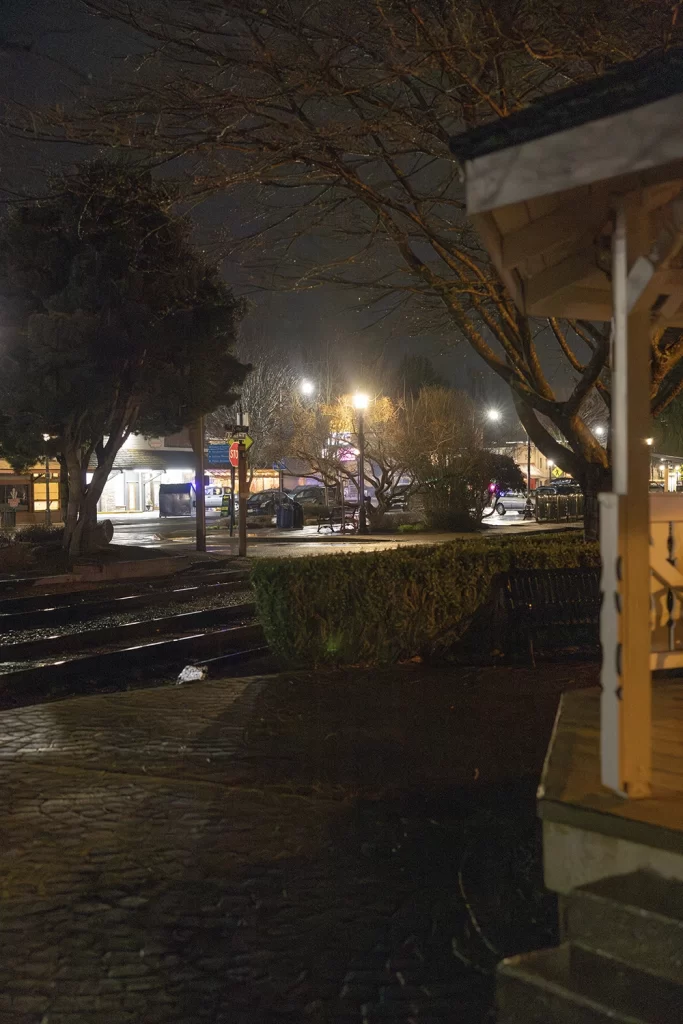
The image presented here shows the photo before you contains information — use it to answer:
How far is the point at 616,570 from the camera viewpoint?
3693mm

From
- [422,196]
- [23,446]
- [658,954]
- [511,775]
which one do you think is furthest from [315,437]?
[658,954]

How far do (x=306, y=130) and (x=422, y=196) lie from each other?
230cm

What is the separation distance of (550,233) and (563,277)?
0.58m

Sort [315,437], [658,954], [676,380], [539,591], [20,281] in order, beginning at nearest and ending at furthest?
[658,954] → [539,591] → [676,380] → [20,281] → [315,437]

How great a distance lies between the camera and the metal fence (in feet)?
141

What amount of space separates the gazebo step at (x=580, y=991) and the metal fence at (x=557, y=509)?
131 ft

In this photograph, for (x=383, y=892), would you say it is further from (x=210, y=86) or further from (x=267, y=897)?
(x=210, y=86)

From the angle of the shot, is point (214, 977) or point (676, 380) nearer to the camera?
point (214, 977)

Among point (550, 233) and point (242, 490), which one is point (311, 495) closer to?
point (242, 490)

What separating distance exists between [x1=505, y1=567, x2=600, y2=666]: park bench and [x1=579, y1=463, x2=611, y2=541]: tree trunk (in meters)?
1.66

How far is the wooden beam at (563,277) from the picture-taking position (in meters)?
4.77

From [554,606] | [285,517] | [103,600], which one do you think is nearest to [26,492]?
[285,517]

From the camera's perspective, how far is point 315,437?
45594 millimetres

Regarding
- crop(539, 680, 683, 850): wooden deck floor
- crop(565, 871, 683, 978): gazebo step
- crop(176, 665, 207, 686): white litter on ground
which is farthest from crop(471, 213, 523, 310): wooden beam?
crop(176, 665, 207, 686): white litter on ground
